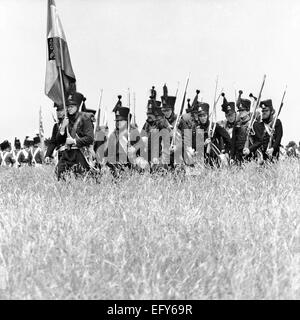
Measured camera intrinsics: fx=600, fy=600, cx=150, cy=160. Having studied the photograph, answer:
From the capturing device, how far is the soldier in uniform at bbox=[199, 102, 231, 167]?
41.1 feet

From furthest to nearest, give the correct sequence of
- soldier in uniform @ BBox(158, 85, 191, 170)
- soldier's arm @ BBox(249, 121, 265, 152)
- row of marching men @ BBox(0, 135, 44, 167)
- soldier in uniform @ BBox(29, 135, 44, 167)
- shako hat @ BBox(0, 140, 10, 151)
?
shako hat @ BBox(0, 140, 10, 151) → row of marching men @ BBox(0, 135, 44, 167) → soldier in uniform @ BBox(29, 135, 44, 167) → soldier's arm @ BBox(249, 121, 265, 152) → soldier in uniform @ BBox(158, 85, 191, 170)

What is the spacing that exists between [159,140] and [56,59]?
252 cm

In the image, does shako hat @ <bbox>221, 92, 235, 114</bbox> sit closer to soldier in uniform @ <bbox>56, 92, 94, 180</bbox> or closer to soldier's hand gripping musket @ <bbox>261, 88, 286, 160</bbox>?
soldier's hand gripping musket @ <bbox>261, 88, 286, 160</bbox>

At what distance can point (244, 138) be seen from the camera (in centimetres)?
1316

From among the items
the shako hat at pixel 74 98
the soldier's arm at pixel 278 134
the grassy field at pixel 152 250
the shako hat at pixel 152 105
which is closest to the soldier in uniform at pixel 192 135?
the shako hat at pixel 152 105

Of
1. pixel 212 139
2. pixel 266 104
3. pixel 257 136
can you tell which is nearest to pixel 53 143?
pixel 212 139

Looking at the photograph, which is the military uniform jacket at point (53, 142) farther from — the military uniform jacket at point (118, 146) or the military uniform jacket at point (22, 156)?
the military uniform jacket at point (22, 156)

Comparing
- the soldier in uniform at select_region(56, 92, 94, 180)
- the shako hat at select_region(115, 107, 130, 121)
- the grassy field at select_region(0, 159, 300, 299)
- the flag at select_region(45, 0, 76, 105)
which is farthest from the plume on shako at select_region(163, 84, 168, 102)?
the grassy field at select_region(0, 159, 300, 299)

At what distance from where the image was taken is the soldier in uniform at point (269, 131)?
12.3m

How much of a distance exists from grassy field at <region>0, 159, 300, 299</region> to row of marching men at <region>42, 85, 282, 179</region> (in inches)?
167

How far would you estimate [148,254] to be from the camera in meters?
3.97
